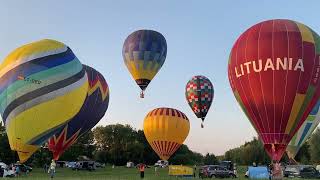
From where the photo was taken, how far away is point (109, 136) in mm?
95188

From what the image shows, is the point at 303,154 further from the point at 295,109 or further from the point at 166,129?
the point at 295,109

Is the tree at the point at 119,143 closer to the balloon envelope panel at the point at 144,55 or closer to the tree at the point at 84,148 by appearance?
the tree at the point at 84,148

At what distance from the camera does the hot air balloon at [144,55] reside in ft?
134

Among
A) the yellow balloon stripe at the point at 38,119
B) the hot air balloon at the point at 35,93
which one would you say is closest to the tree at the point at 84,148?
the hot air balloon at the point at 35,93

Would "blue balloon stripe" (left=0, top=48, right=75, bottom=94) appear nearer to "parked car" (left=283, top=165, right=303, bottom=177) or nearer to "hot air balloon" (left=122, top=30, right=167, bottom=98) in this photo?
"hot air balloon" (left=122, top=30, right=167, bottom=98)

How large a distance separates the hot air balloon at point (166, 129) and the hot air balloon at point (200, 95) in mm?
1777

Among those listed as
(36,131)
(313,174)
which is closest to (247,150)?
(313,174)

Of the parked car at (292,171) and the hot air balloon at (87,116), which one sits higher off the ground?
the hot air balloon at (87,116)

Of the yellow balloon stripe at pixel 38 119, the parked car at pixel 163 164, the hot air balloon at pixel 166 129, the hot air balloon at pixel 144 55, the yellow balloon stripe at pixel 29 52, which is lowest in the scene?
the parked car at pixel 163 164

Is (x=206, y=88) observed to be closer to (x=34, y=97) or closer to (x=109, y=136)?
(x=34, y=97)

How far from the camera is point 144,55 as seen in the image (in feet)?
133

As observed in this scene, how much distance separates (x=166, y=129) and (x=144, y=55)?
8.40 metres

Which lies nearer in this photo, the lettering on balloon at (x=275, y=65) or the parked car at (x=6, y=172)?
the lettering on balloon at (x=275, y=65)

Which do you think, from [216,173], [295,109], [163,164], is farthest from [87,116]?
[163,164]
